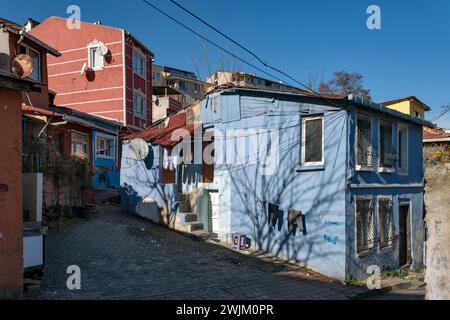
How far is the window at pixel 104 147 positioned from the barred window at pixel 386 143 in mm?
15752

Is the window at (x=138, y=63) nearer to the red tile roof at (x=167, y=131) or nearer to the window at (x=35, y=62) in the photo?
the window at (x=35, y=62)

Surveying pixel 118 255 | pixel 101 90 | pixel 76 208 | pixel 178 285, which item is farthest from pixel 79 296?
pixel 101 90

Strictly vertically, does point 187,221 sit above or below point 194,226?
above

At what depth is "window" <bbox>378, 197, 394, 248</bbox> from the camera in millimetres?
13461

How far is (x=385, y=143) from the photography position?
13.9m

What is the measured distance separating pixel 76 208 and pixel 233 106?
6.92 m

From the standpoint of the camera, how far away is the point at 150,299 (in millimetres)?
8055

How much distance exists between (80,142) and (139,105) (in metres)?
10.6

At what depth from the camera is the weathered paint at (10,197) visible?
690cm

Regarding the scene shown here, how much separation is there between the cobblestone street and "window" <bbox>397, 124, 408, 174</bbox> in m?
5.78

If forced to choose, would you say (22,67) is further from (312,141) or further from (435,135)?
(435,135)

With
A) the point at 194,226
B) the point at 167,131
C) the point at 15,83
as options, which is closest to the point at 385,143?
the point at 194,226

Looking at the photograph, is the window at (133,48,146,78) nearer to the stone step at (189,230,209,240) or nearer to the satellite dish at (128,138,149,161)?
the satellite dish at (128,138,149,161)
